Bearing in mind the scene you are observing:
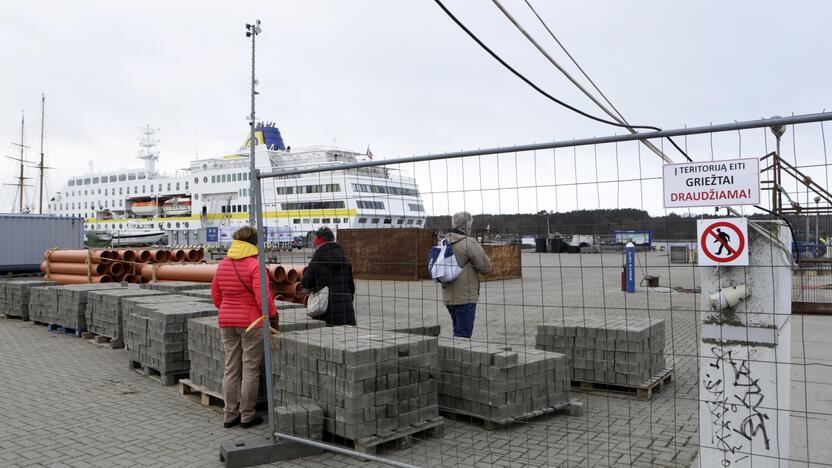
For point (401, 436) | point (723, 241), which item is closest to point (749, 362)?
point (723, 241)

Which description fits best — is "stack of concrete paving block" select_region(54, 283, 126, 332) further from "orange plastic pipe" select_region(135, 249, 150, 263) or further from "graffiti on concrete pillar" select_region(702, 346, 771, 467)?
"graffiti on concrete pillar" select_region(702, 346, 771, 467)

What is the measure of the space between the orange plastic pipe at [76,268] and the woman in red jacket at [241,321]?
35.9 ft

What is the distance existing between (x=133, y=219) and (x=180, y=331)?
63.2 meters

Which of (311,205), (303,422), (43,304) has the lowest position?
(303,422)

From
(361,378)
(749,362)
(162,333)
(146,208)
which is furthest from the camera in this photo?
(146,208)

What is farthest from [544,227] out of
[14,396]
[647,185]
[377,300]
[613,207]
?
[377,300]

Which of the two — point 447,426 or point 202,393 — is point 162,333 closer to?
point 202,393

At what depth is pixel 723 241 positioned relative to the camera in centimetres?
338

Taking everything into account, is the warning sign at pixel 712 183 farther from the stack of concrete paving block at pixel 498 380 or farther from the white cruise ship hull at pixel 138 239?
the white cruise ship hull at pixel 138 239

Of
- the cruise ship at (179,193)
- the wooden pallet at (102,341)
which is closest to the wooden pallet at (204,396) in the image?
the wooden pallet at (102,341)

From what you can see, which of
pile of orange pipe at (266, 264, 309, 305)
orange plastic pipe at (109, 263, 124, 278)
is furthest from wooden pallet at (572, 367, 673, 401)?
orange plastic pipe at (109, 263, 124, 278)

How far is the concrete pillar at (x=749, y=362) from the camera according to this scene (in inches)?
131

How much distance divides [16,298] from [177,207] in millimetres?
51891

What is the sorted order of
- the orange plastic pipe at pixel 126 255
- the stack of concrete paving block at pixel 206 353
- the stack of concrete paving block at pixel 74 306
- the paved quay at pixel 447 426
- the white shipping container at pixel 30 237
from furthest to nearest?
the white shipping container at pixel 30 237 → the orange plastic pipe at pixel 126 255 → the stack of concrete paving block at pixel 74 306 → the stack of concrete paving block at pixel 206 353 → the paved quay at pixel 447 426
